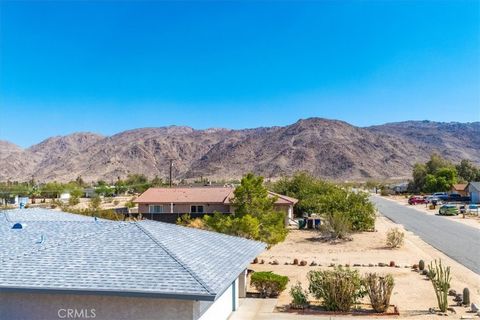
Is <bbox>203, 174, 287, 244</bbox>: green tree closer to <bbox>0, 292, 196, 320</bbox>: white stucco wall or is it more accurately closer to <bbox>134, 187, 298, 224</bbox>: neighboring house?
<bbox>134, 187, 298, 224</bbox>: neighboring house

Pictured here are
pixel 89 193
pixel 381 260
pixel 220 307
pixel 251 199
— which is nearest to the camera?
pixel 220 307

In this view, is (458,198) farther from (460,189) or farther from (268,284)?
(268,284)

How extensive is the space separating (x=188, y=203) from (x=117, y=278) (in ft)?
113

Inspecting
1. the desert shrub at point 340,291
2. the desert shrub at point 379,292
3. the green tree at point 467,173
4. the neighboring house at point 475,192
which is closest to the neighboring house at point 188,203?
the desert shrub at point 340,291

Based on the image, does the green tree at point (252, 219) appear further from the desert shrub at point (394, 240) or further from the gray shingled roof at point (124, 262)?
the desert shrub at point (394, 240)

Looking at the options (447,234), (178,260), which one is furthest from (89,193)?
(178,260)

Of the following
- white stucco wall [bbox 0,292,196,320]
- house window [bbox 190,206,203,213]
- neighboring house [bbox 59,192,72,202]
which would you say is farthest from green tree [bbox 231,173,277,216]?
neighboring house [bbox 59,192,72,202]

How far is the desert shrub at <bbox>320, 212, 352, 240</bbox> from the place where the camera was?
38.5 meters

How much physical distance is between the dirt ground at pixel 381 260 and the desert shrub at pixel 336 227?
0.94m

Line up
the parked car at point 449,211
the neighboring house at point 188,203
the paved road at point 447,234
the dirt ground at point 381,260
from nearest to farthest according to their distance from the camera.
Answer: the dirt ground at point 381,260 → the paved road at point 447,234 → the neighboring house at point 188,203 → the parked car at point 449,211

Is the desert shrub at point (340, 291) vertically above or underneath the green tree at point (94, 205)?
underneath

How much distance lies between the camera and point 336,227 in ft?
127

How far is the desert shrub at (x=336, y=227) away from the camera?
126 ft

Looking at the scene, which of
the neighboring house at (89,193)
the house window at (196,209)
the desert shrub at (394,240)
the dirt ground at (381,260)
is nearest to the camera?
the dirt ground at (381,260)
